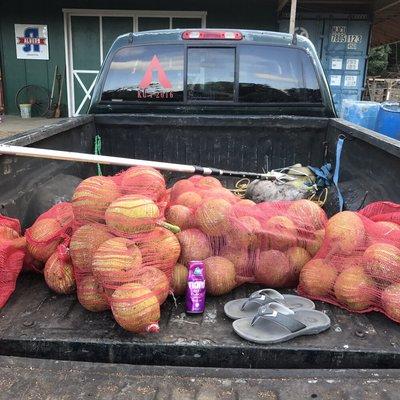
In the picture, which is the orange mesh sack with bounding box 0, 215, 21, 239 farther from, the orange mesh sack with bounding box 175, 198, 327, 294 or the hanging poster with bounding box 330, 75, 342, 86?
the hanging poster with bounding box 330, 75, 342, 86

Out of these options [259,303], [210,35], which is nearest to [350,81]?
[210,35]

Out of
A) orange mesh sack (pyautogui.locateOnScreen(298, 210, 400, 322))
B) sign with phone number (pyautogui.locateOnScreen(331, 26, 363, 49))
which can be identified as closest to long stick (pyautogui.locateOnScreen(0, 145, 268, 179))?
orange mesh sack (pyautogui.locateOnScreen(298, 210, 400, 322))

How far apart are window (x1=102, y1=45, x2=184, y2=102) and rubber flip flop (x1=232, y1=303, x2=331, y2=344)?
2.89 metres

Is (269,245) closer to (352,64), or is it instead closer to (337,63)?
(337,63)

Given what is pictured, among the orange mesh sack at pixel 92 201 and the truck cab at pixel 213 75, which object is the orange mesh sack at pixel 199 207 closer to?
the orange mesh sack at pixel 92 201

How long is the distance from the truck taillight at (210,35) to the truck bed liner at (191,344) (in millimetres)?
3055

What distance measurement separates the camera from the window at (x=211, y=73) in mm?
4477

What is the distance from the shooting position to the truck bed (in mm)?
1914

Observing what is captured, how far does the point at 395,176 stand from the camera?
2936 mm

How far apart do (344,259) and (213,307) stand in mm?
709

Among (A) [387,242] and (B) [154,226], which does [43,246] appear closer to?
(B) [154,226]

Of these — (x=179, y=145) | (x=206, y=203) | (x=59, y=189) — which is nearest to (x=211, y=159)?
(x=179, y=145)

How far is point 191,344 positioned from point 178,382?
0.23m

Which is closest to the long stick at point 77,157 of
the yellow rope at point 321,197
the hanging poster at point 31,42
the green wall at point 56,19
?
the yellow rope at point 321,197
